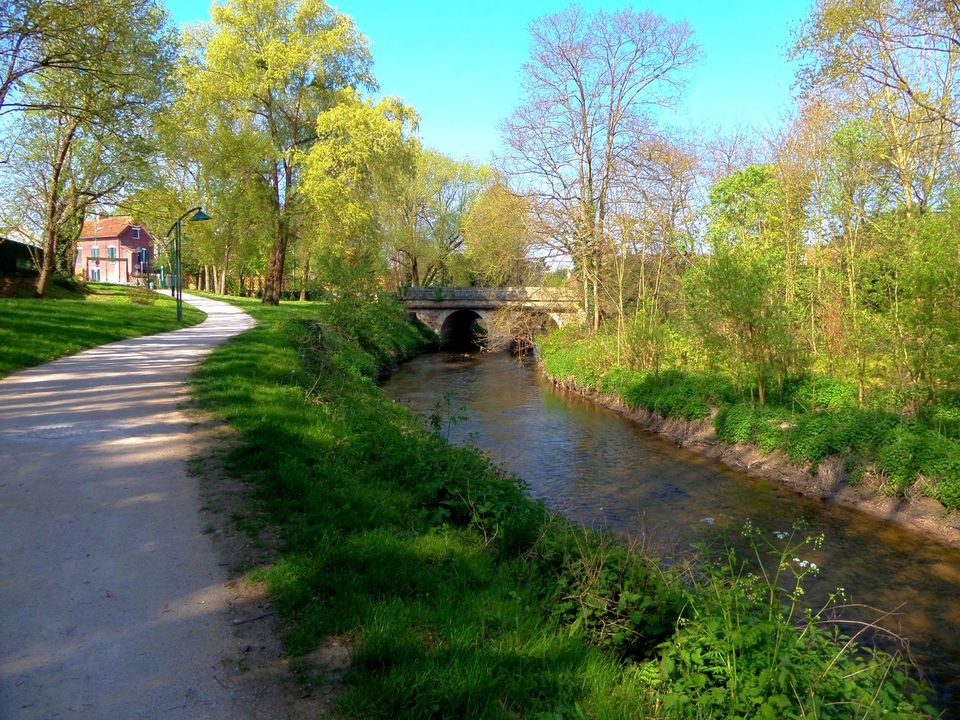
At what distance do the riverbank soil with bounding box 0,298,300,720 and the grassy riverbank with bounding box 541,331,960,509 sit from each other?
32.1ft

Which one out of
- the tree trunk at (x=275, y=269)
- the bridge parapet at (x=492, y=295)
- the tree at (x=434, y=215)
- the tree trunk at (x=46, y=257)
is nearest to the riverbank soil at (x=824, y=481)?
the bridge parapet at (x=492, y=295)

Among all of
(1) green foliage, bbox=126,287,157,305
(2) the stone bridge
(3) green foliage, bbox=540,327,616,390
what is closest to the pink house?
(2) the stone bridge

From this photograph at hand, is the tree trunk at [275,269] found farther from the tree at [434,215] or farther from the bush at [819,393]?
the bush at [819,393]

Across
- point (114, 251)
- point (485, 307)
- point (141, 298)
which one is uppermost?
point (114, 251)

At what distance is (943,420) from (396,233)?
3832 cm

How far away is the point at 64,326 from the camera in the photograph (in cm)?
1427

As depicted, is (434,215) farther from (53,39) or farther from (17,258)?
(53,39)

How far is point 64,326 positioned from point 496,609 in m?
14.2

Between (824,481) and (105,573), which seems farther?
(824,481)

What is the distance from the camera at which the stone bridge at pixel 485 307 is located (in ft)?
99.0

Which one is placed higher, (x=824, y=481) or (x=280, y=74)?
(x=280, y=74)

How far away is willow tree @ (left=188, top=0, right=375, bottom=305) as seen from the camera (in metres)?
27.0

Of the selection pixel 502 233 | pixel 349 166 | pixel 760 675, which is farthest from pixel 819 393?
pixel 349 166

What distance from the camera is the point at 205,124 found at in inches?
1089
